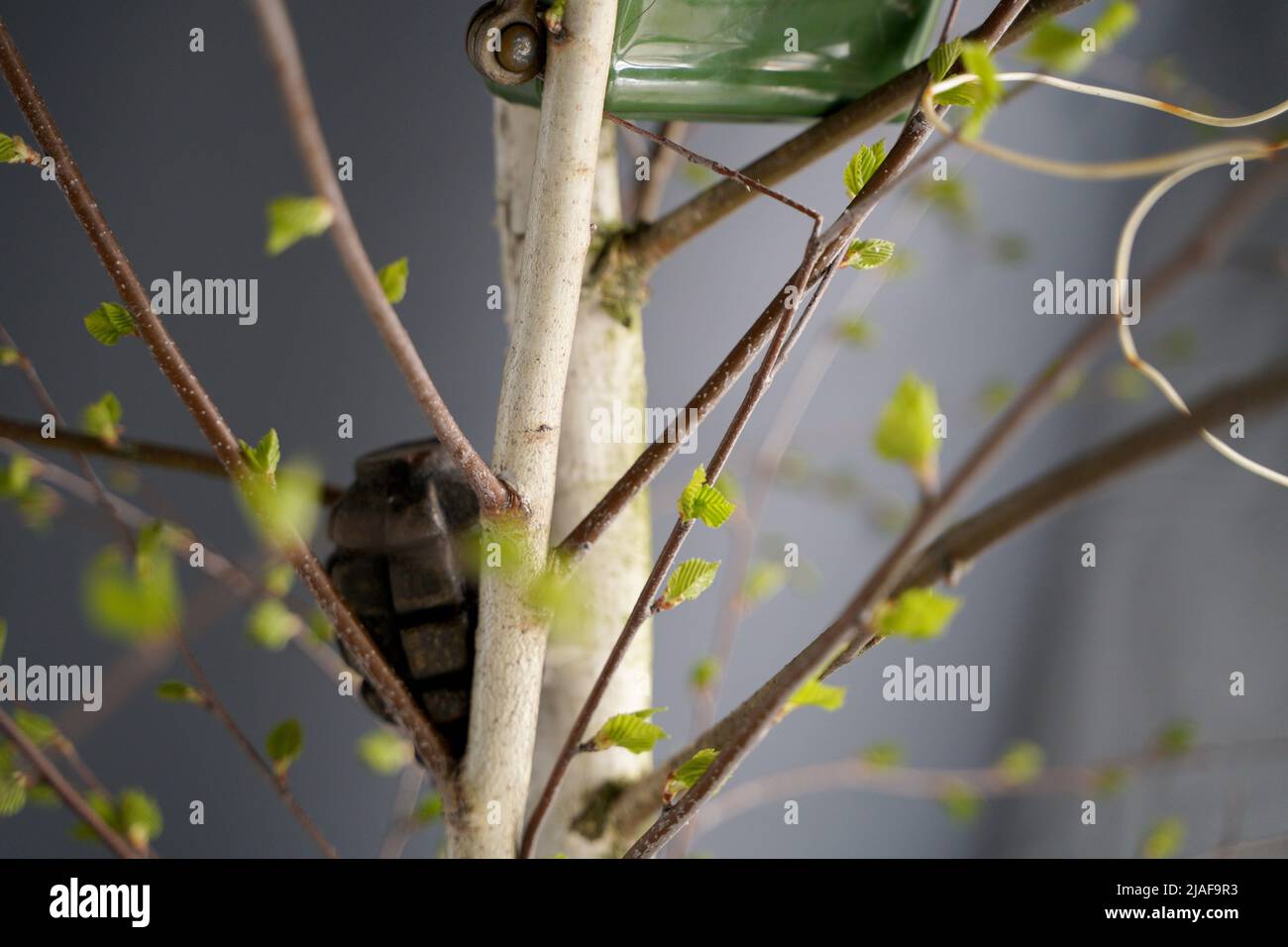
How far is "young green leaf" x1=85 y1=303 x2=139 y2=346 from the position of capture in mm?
349

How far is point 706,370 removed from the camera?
30.7 inches

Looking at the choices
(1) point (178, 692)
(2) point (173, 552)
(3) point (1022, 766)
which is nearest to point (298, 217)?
(1) point (178, 692)

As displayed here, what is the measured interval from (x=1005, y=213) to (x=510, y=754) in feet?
2.32

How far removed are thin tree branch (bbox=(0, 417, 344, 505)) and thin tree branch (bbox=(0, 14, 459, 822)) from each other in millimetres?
115

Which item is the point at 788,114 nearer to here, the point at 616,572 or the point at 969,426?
the point at 616,572

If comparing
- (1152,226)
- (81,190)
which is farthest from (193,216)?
(1152,226)

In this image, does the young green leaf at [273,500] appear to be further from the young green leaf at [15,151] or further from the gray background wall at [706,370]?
the gray background wall at [706,370]

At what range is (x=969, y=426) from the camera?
862 millimetres

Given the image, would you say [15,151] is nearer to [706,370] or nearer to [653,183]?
[653,183]

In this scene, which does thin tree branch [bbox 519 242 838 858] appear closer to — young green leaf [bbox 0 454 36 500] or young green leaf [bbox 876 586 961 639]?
young green leaf [bbox 876 586 961 639]

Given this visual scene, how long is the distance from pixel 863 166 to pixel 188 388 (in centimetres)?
26

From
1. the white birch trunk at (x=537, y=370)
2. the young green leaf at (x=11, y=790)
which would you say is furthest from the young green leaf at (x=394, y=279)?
the young green leaf at (x=11, y=790)

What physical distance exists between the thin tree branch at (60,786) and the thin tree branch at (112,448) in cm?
13
